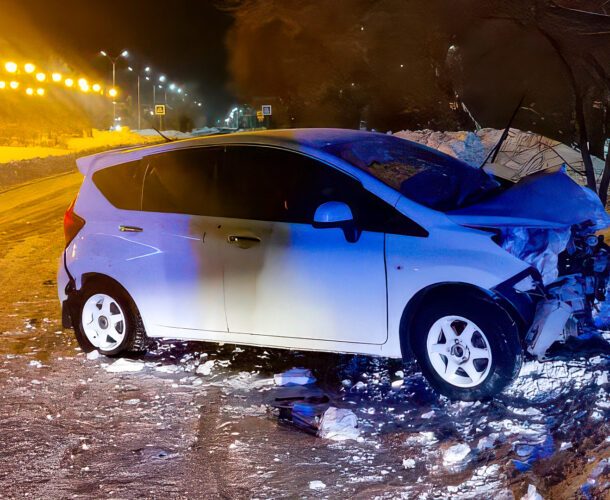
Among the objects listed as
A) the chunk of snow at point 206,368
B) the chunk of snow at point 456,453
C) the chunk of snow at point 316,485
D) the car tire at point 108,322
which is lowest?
the chunk of snow at point 316,485

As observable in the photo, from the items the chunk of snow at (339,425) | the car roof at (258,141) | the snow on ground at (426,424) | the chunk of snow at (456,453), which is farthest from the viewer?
the car roof at (258,141)

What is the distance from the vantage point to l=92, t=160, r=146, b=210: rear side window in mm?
6168

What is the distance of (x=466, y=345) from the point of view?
480 cm

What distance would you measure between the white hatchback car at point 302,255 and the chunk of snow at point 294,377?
0.36 metres

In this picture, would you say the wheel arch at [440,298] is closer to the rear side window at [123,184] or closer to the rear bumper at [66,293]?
the rear side window at [123,184]

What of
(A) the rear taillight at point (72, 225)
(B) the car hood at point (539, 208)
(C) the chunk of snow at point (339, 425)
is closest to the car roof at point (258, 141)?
(A) the rear taillight at point (72, 225)

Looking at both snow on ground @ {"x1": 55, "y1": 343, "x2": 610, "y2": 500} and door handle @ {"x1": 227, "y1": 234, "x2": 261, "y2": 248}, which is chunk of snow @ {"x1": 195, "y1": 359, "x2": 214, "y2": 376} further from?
door handle @ {"x1": 227, "y1": 234, "x2": 261, "y2": 248}

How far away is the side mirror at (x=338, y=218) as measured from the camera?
4934 millimetres

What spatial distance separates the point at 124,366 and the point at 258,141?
6.94 feet

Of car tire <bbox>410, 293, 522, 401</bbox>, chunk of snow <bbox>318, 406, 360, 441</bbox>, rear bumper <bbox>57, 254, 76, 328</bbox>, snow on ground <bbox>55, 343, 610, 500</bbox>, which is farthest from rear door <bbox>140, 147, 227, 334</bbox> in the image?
car tire <bbox>410, 293, 522, 401</bbox>

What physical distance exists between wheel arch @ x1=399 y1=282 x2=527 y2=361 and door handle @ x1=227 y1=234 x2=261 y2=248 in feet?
3.98

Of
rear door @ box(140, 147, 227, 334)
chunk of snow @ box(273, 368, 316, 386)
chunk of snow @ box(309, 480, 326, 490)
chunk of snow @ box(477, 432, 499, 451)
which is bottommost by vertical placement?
chunk of snow @ box(309, 480, 326, 490)

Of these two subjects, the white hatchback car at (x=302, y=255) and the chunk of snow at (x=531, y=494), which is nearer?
the chunk of snow at (x=531, y=494)

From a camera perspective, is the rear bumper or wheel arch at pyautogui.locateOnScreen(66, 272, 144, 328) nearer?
wheel arch at pyautogui.locateOnScreen(66, 272, 144, 328)
